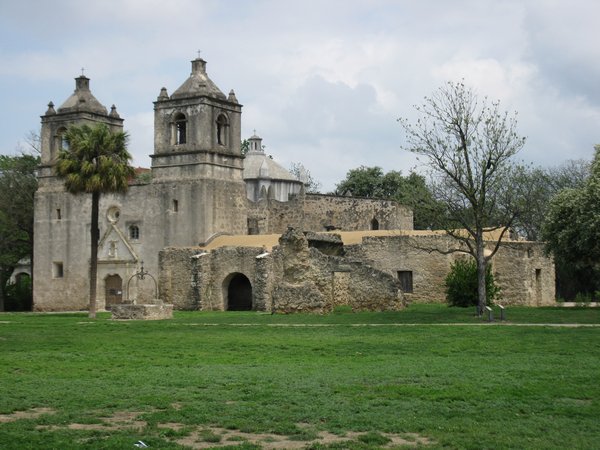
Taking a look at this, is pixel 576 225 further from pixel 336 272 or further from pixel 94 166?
pixel 94 166

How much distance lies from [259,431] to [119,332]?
50.2 feet

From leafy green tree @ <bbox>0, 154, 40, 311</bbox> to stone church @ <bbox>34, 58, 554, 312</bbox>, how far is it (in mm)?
2554

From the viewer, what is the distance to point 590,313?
2962 cm

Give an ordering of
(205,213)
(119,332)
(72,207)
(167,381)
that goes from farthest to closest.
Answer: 1. (72,207)
2. (205,213)
3. (119,332)
4. (167,381)

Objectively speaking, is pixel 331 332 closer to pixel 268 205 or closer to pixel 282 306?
pixel 282 306

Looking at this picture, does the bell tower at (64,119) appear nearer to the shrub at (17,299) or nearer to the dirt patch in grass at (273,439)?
the shrub at (17,299)

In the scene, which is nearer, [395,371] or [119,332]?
[395,371]

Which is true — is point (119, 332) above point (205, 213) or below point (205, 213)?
below

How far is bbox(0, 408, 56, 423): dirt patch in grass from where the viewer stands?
11.1m

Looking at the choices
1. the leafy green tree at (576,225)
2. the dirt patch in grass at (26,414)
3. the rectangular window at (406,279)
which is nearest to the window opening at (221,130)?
the rectangular window at (406,279)

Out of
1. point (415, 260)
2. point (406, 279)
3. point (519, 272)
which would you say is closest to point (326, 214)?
point (406, 279)

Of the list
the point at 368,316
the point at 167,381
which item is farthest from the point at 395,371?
the point at 368,316

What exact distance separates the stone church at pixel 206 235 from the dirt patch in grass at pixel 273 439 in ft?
75.7

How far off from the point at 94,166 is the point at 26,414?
26.9m
